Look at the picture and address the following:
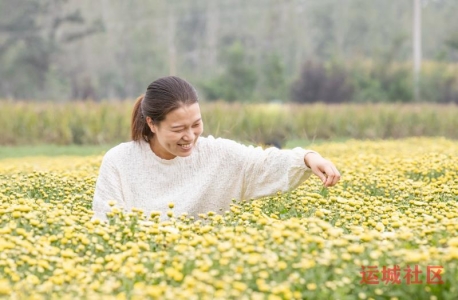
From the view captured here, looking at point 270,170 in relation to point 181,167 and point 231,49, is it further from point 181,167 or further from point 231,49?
point 231,49

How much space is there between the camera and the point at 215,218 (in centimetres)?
352

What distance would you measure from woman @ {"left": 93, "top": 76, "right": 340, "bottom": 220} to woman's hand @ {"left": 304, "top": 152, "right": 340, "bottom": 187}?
18 millimetres

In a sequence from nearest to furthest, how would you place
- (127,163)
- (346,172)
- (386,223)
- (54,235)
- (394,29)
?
(54,235), (386,223), (127,163), (346,172), (394,29)

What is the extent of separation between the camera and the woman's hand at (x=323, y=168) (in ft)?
12.0

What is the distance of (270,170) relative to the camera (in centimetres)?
424

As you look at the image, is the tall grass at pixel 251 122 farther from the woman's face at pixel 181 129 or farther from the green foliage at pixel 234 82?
the green foliage at pixel 234 82

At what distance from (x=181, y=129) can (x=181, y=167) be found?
45 centimetres

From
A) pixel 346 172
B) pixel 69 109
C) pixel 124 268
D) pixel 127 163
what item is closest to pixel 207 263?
pixel 124 268

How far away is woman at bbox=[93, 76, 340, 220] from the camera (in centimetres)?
399

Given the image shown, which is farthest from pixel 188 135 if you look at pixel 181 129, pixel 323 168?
pixel 323 168

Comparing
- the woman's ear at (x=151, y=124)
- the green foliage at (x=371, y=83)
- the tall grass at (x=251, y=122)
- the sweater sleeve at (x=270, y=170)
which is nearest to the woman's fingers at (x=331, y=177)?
the sweater sleeve at (x=270, y=170)

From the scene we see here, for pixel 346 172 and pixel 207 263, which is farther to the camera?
pixel 346 172

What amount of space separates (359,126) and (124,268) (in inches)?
597

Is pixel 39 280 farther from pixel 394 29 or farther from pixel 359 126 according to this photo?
pixel 394 29
